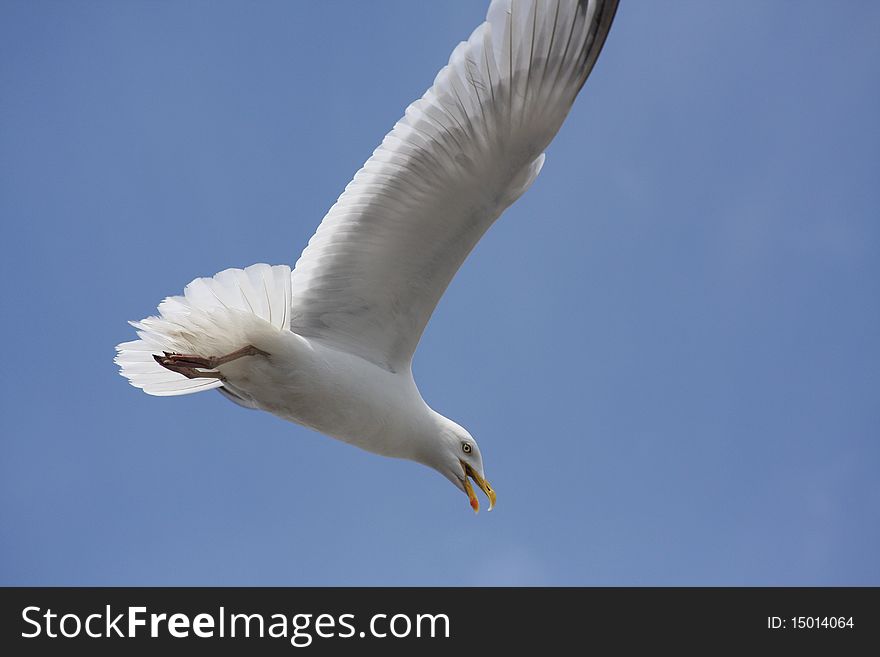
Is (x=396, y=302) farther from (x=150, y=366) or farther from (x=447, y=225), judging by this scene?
(x=150, y=366)

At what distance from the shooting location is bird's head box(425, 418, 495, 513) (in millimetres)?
6703

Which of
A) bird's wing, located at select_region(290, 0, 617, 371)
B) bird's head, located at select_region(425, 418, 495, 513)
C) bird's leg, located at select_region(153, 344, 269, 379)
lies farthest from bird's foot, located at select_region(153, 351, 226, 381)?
bird's head, located at select_region(425, 418, 495, 513)

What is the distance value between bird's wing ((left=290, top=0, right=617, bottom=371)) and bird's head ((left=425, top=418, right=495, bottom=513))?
0.53m

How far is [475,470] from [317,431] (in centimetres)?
105

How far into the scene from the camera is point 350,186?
246 inches

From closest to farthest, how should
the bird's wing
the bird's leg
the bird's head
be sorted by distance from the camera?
1. the bird's wing
2. the bird's leg
3. the bird's head

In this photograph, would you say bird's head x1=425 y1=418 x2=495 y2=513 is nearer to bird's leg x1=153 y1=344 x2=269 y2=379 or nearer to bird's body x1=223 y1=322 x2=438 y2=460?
bird's body x1=223 y1=322 x2=438 y2=460

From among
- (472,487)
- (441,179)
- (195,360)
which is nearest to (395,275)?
(441,179)

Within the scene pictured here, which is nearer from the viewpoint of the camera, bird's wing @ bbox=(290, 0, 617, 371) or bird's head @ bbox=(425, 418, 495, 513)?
bird's wing @ bbox=(290, 0, 617, 371)

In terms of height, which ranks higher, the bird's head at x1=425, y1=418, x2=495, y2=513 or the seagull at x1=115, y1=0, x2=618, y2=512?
the seagull at x1=115, y1=0, x2=618, y2=512

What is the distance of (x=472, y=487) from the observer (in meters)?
6.82

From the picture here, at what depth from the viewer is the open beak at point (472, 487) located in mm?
6793

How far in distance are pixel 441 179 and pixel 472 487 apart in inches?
78.0
